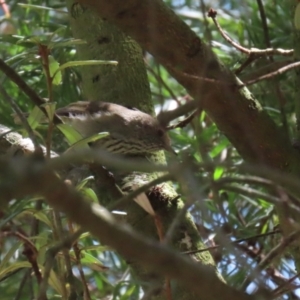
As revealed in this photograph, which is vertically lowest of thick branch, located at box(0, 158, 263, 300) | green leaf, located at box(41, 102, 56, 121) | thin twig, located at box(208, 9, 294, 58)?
thick branch, located at box(0, 158, 263, 300)

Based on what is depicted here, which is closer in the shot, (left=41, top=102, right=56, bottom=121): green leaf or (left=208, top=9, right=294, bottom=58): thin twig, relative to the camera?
(left=41, top=102, right=56, bottom=121): green leaf

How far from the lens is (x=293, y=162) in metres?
1.36

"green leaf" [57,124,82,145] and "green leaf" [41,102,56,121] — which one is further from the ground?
"green leaf" [41,102,56,121]

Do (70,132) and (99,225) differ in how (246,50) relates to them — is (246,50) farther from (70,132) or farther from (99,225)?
(99,225)

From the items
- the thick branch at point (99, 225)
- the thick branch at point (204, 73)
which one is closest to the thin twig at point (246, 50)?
the thick branch at point (204, 73)

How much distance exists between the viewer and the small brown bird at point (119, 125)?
1877mm

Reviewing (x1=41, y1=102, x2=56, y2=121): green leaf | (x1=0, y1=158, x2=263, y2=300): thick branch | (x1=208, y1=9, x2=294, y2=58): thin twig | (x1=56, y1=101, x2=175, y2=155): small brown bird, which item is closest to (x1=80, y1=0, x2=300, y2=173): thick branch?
(x1=208, y1=9, x2=294, y2=58): thin twig

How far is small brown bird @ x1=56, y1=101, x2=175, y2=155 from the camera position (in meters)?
1.88

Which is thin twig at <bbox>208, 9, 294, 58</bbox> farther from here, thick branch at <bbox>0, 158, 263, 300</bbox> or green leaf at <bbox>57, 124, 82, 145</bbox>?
thick branch at <bbox>0, 158, 263, 300</bbox>

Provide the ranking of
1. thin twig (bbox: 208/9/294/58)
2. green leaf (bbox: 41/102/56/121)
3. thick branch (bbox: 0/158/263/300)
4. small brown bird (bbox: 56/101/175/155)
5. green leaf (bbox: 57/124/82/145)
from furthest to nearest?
small brown bird (bbox: 56/101/175/155) → thin twig (bbox: 208/9/294/58) → green leaf (bbox: 57/124/82/145) → green leaf (bbox: 41/102/56/121) → thick branch (bbox: 0/158/263/300)

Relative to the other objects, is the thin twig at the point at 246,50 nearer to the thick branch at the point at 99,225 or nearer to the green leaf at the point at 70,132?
the green leaf at the point at 70,132

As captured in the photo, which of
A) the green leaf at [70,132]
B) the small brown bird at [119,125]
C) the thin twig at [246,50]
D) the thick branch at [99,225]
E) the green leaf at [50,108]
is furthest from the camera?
the small brown bird at [119,125]

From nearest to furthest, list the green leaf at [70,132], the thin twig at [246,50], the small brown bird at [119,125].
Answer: the green leaf at [70,132]
the thin twig at [246,50]
the small brown bird at [119,125]

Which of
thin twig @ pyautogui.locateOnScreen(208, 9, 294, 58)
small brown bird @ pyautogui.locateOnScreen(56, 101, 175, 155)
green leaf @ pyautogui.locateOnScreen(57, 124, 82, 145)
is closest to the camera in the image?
green leaf @ pyautogui.locateOnScreen(57, 124, 82, 145)
